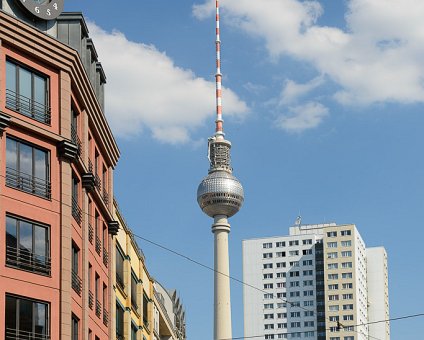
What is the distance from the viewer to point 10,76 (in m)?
A: 46.2

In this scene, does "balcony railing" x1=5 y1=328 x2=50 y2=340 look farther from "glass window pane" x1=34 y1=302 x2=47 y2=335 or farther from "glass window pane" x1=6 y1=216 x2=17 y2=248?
"glass window pane" x1=6 y1=216 x2=17 y2=248

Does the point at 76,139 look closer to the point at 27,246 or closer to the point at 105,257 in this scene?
the point at 27,246

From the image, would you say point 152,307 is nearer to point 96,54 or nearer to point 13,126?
point 96,54

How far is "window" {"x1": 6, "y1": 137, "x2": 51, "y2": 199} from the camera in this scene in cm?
4516

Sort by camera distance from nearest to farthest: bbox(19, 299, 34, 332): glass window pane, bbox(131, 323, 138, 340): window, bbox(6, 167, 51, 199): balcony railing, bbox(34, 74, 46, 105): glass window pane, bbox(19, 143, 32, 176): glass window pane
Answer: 1. bbox(19, 299, 34, 332): glass window pane
2. bbox(6, 167, 51, 199): balcony railing
3. bbox(19, 143, 32, 176): glass window pane
4. bbox(34, 74, 46, 105): glass window pane
5. bbox(131, 323, 138, 340): window

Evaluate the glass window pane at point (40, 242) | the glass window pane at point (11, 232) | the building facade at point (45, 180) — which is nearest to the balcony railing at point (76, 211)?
the building facade at point (45, 180)

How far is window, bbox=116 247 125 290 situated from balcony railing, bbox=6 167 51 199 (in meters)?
17.8

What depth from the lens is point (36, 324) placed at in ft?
146

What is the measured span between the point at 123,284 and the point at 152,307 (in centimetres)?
1531

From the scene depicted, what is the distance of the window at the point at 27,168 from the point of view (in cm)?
4516

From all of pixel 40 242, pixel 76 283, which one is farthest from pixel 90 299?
pixel 40 242

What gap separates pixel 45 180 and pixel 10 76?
4.60 meters

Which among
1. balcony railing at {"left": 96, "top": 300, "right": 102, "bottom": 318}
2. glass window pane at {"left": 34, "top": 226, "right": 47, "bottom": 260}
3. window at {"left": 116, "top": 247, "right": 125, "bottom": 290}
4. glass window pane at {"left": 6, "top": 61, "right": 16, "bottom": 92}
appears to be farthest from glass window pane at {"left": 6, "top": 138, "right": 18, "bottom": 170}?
window at {"left": 116, "top": 247, "right": 125, "bottom": 290}

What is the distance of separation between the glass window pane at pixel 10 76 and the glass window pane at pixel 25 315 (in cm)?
890
